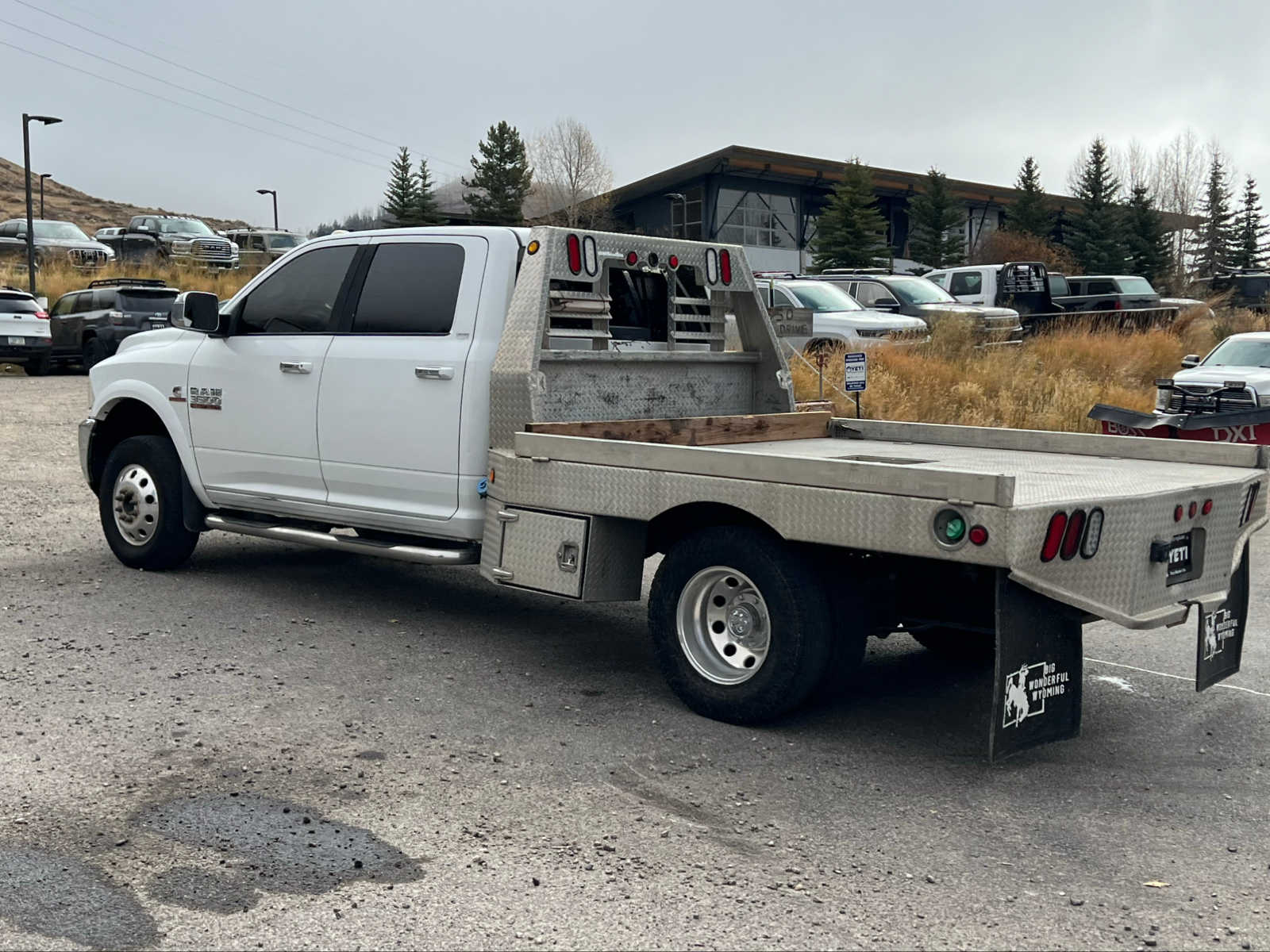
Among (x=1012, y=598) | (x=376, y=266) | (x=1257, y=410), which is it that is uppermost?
(x=376, y=266)

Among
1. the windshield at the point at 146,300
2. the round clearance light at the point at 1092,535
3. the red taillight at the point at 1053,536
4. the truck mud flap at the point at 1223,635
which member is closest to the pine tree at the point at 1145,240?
the windshield at the point at 146,300

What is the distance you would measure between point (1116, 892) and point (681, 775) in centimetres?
158

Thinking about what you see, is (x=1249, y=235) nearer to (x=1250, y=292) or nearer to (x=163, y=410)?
(x=1250, y=292)

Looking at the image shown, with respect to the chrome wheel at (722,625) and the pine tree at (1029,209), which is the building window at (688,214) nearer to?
the pine tree at (1029,209)

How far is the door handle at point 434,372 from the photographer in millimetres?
6625

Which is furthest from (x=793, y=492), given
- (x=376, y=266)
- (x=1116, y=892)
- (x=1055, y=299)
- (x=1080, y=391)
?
(x=1055, y=299)

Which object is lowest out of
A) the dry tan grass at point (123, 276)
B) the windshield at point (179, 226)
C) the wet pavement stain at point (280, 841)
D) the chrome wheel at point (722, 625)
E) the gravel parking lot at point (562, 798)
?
the wet pavement stain at point (280, 841)

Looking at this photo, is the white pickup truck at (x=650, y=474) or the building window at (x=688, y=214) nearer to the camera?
the white pickup truck at (x=650, y=474)

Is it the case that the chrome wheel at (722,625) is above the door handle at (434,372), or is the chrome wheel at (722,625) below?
below

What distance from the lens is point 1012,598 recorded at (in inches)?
184

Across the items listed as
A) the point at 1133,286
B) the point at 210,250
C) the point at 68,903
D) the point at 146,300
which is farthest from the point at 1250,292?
the point at 68,903

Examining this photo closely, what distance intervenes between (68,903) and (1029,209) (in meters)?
61.8

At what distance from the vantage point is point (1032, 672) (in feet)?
15.7

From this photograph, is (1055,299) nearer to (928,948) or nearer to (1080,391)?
(1080,391)
